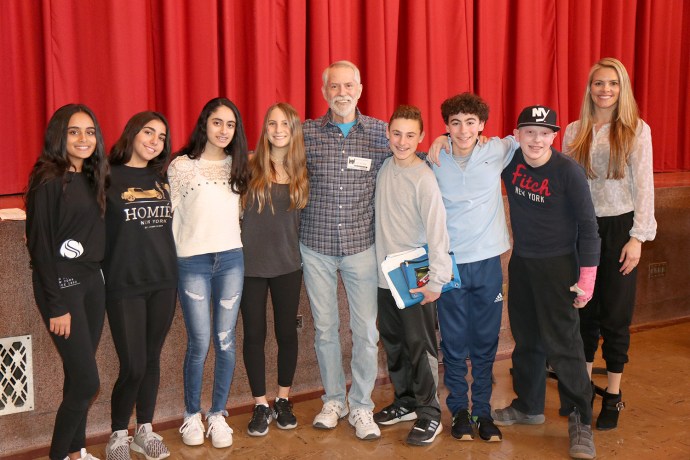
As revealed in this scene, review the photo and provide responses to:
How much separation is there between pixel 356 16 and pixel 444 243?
2.09 metres

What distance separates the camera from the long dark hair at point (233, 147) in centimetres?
267

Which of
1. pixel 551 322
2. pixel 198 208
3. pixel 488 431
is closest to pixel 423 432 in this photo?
pixel 488 431

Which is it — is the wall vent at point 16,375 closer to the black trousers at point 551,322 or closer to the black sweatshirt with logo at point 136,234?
the black sweatshirt with logo at point 136,234

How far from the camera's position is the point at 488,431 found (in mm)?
2830

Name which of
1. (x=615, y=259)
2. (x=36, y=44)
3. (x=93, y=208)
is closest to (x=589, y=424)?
(x=615, y=259)

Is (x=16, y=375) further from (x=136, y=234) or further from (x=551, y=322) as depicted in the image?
(x=551, y=322)

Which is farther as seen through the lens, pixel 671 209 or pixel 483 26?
pixel 483 26

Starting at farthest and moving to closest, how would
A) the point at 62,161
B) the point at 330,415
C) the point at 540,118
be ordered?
the point at 330,415, the point at 540,118, the point at 62,161

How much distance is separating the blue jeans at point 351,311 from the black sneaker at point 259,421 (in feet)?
0.94

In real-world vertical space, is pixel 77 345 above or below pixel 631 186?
below

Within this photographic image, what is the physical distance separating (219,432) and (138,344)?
0.58 meters

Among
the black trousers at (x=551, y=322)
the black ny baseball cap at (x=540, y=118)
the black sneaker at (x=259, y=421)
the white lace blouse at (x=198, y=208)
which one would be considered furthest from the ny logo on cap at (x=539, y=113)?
Result: the black sneaker at (x=259, y=421)

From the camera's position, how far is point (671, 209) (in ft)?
14.3

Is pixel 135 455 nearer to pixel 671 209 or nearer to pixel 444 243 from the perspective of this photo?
pixel 444 243
